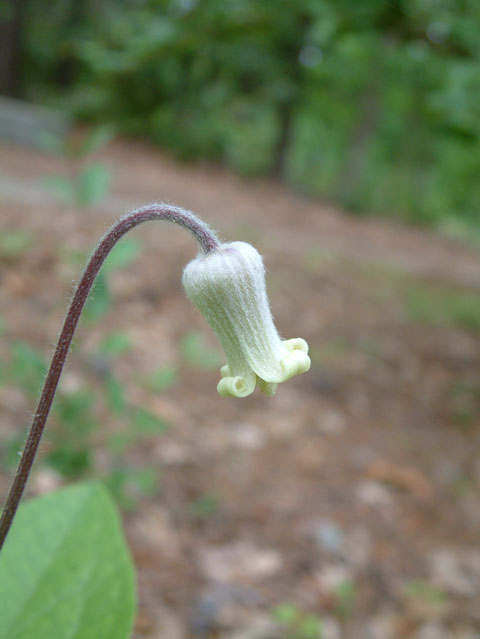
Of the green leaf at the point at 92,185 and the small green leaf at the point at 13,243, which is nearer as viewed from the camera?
the green leaf at the point at 92,185

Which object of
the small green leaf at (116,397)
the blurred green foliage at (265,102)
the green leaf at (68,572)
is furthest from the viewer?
the blurred green foliage at (265,102)

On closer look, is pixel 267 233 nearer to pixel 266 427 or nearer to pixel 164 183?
pixel 164 183

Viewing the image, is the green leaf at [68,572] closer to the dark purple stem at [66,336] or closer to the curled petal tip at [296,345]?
the dark purple stem at [66,336]

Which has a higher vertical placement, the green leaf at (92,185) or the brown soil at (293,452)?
the green leaf at (92,185)

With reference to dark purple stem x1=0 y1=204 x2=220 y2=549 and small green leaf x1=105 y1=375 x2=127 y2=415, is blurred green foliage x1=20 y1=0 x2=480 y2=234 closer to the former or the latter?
small green leaf x1=105 y1=375 x2=127 y2=415


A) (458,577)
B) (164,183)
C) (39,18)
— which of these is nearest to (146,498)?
(458,577)

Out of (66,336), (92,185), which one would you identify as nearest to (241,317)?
(66,336)

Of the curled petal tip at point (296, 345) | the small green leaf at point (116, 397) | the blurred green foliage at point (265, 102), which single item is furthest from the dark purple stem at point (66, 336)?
the blurred green foliage at point (265, 102)
